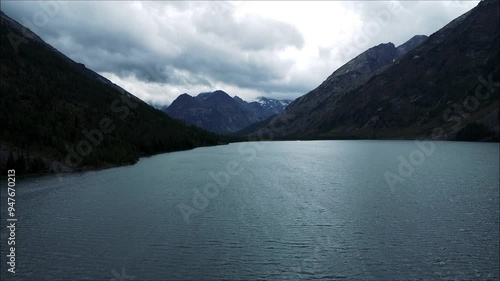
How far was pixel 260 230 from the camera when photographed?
55438mm

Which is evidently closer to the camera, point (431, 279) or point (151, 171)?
point (431, 279)

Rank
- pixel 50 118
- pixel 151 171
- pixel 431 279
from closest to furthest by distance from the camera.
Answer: pixel 431 279
pixel 151 171
pixel 50 118

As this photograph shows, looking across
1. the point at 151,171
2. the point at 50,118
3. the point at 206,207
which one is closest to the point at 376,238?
the point at 206,207

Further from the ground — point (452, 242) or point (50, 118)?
point (50, 118)

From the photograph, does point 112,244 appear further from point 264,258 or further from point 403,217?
point 403,217

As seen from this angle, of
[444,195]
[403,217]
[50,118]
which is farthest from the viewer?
[50,118]

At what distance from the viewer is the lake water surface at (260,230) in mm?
41000

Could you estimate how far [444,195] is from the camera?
77.8 meters

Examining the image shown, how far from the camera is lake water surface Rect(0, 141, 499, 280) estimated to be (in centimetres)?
4100

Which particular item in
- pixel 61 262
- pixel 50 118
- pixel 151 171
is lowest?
pixel 61 262

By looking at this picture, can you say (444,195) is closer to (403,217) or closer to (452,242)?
(403,217)

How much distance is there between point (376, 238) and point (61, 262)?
3873cm

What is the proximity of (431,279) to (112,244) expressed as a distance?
123 feet

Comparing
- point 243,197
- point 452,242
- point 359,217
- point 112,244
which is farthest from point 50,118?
point 452,242
